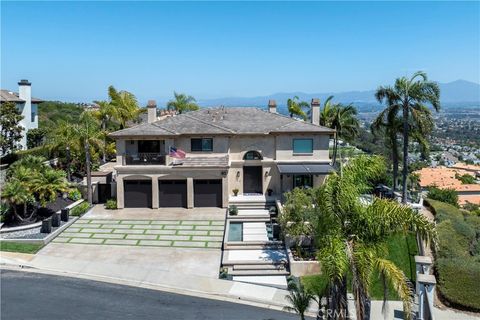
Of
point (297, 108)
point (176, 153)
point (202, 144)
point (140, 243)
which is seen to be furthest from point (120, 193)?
point (297, 108)

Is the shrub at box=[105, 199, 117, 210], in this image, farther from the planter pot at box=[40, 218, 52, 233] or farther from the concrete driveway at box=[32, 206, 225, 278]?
the planter pot at box=[40, 218, 52, 233]

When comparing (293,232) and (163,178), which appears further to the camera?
(163,178)

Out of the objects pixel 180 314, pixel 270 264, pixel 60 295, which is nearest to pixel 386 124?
pixel 270 264

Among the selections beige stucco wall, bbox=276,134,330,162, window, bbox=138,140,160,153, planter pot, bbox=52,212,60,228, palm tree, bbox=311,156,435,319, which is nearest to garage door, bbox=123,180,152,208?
window, bbox=138,140,160,153

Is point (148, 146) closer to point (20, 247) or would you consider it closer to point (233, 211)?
point (233, 211)

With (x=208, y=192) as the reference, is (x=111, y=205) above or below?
below

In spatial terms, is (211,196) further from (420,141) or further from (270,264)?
(420,141)
